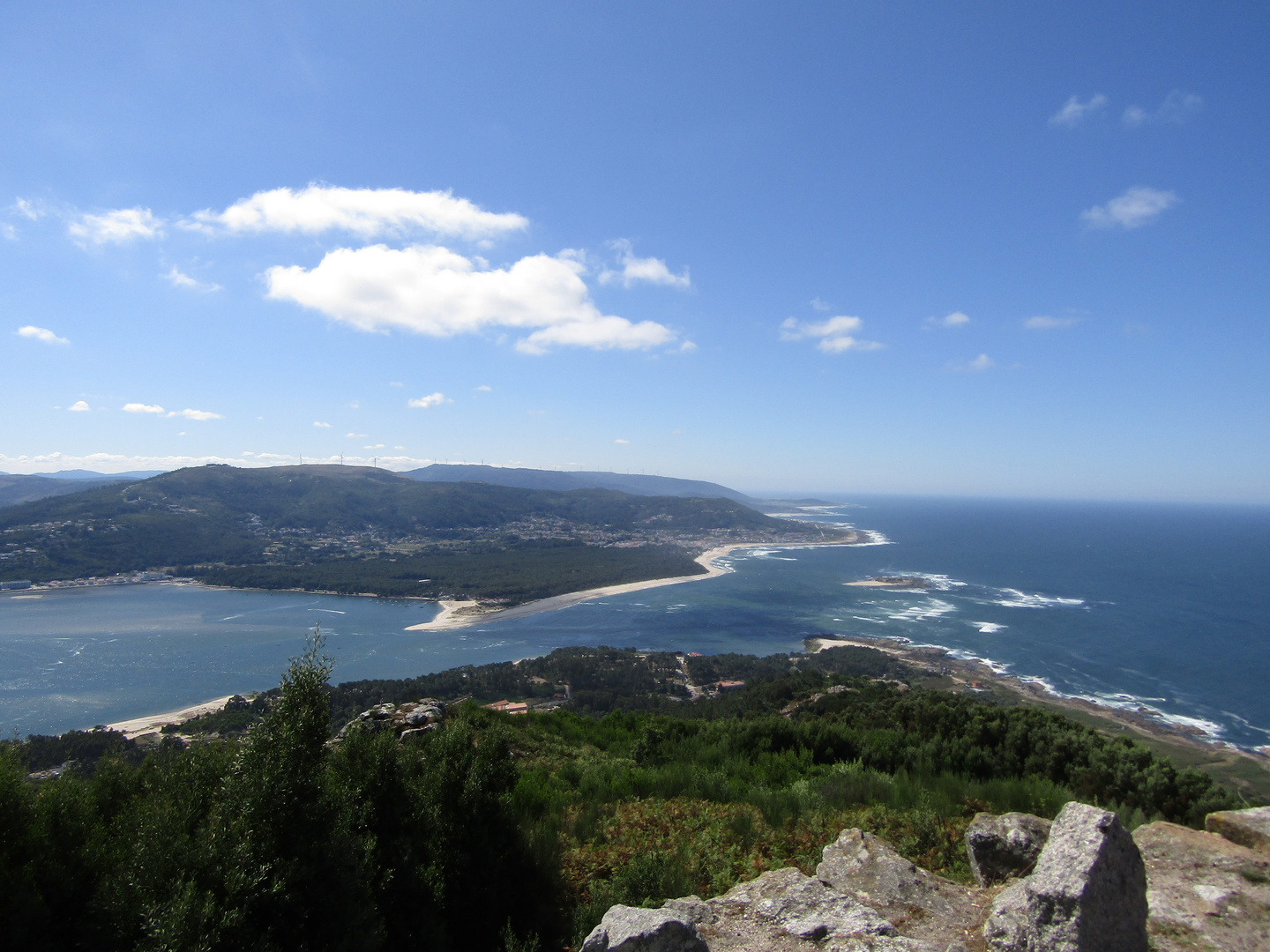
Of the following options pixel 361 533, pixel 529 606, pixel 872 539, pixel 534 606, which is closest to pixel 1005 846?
pixel 529 606

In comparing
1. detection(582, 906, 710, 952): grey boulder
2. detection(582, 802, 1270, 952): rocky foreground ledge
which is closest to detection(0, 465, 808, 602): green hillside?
detection(582, 802, 1270, 952): rocky foreground ledge

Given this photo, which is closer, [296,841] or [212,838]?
[212,838]

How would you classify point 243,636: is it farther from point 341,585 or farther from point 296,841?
point 296,841

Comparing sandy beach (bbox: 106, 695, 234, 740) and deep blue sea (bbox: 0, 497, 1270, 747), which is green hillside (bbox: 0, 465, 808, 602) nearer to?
deep blue sea (bbox: 0, 497, 1270, 747)

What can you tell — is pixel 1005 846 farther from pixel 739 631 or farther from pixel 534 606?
pixel 534 606

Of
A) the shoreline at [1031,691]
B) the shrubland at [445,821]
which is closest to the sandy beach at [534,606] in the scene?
the shoreline at [1031,691]

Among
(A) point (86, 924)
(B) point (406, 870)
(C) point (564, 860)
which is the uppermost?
(A) point (86, 924)

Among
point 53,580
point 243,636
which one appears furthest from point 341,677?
point 53,580
